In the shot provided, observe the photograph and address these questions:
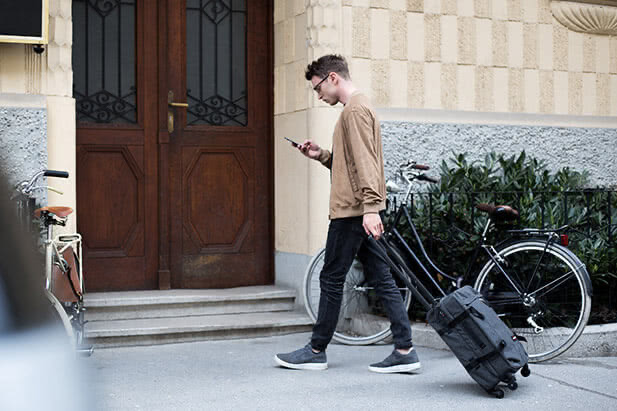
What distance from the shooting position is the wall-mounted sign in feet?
21.2

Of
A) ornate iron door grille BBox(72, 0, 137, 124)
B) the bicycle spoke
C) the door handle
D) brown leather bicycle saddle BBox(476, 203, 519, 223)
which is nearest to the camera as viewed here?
the bicycle spoke

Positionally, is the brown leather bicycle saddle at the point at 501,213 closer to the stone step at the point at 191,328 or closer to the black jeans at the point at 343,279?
the black jeans at the point at 343,279

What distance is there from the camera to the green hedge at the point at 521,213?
6.57 metres

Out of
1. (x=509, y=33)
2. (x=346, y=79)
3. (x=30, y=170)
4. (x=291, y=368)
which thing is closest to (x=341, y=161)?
(x=346, y=79)

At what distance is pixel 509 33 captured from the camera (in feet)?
27.2

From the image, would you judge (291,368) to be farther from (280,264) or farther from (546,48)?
(546,48)

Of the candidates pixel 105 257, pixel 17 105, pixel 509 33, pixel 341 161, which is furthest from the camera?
pixel 509 33

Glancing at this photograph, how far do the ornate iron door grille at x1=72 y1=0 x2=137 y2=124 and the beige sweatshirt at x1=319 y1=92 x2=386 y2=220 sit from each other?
2529 millimetres

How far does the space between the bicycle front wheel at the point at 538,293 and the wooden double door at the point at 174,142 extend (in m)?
2.60

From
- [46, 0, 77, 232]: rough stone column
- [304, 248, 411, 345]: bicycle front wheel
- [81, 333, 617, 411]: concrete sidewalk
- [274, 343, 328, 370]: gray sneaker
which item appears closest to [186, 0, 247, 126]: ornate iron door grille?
[46, 0, 77, 232]: rough stone column

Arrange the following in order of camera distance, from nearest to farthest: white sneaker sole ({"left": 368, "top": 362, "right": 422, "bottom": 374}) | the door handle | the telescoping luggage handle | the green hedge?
1. the telescoping luggage handle
2. white sneaker sole ({"left": 368, "top": 362, "right": 422, "bottom": 374})
3. the green hedge
4. the door handle

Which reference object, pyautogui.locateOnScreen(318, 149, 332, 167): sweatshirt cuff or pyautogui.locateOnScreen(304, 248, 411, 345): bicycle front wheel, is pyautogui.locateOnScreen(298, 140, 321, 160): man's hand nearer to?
pyautogui.locateOnScreen(318, 149, 332, 167): sweatshirt cuff

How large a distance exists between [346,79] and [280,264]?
2.54 m

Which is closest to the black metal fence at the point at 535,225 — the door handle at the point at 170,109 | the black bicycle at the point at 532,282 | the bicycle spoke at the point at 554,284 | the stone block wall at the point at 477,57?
the black bicycle at the point at 532,282
